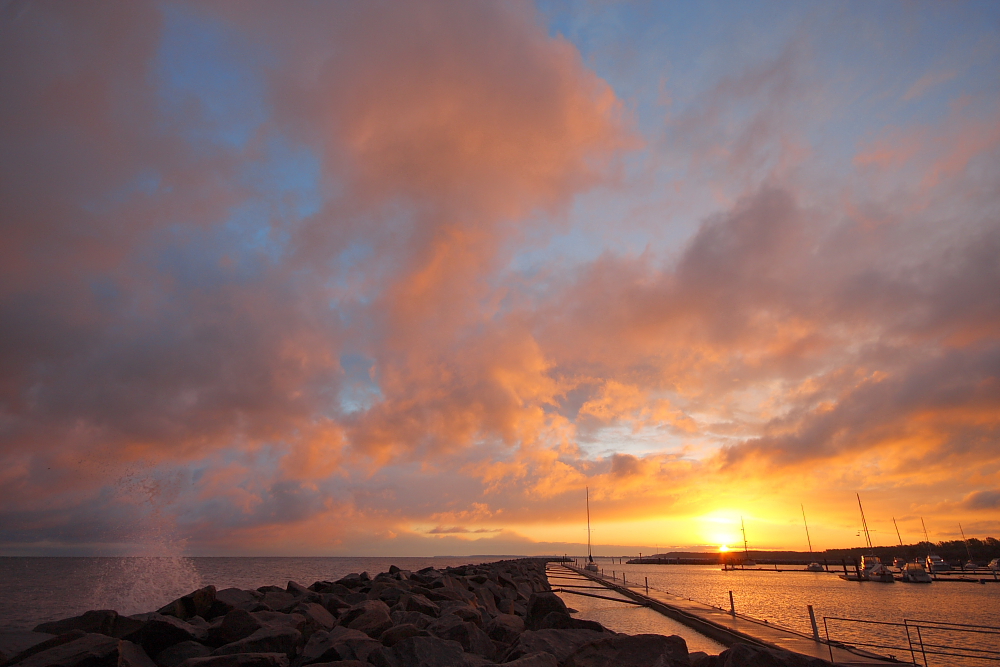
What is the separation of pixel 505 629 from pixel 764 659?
5478 mm

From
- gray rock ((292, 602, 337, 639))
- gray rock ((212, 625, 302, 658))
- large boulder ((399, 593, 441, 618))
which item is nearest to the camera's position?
gray rock ((212, 625, 302, 658))

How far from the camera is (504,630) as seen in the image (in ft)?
32.9

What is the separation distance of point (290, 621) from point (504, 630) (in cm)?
A: 390

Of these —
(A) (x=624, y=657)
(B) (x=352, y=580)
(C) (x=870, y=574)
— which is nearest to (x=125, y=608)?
(B) (x=352, y=580)

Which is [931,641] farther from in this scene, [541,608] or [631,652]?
[631,652]

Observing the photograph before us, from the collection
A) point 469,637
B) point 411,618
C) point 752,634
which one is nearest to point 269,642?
point 469,637

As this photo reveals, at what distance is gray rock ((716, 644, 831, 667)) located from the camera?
228 inches

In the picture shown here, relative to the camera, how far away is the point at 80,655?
20.1ft

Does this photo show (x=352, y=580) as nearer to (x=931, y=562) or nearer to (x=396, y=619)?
(x=396, y=619)

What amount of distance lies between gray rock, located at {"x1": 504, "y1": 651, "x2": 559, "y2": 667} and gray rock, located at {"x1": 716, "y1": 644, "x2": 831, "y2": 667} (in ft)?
6.64

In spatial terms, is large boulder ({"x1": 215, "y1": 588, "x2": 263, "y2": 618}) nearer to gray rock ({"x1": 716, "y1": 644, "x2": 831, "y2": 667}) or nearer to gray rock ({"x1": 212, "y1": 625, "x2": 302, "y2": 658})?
gray rock ({"x1": 212, "y1": 625, "x2": 302, "y2": 658})

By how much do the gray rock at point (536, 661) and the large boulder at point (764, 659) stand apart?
2025 mm

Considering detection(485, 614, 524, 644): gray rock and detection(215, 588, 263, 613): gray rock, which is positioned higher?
detection(215, 588, 263, 613): gray rock

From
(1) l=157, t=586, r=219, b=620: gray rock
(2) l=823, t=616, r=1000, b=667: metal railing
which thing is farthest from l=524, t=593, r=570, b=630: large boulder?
(2) l=823, t=616, r=1000, b=667: metal railing
